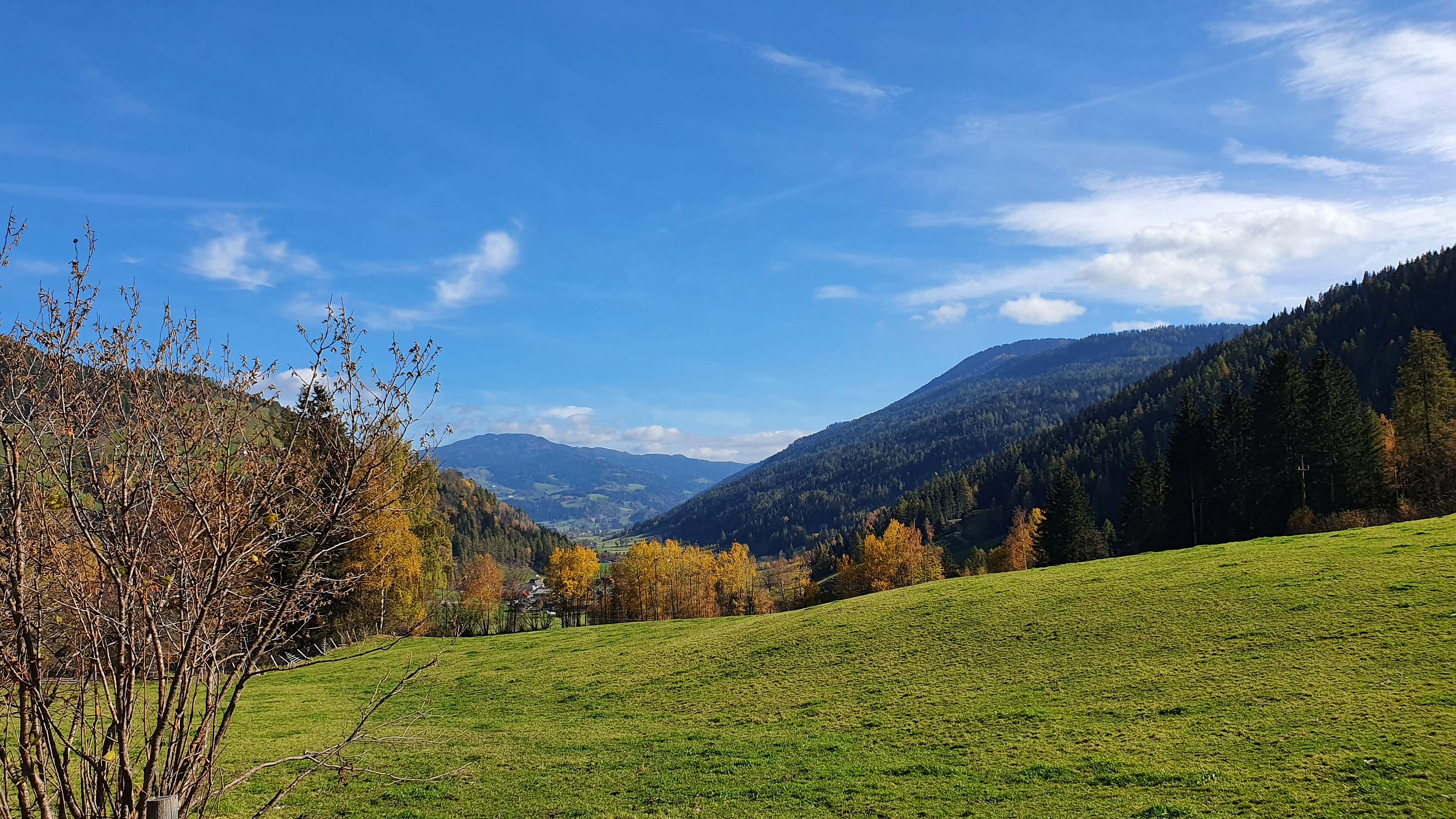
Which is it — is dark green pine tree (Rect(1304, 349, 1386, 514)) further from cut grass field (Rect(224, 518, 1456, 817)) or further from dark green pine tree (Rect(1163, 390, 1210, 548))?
cut grass field (Rect(224, 518, 1456, 817))

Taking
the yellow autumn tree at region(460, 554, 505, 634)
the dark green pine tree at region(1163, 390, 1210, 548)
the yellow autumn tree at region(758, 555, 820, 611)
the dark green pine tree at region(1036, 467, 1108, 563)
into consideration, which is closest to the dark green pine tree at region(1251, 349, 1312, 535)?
the dark green pine tree at region(1163, 390, 1210, 548)

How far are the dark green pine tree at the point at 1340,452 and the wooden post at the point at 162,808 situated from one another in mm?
69590

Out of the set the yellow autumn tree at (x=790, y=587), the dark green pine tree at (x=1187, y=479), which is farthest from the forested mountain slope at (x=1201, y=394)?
the dark green pine tree at (x=1187, y=479)

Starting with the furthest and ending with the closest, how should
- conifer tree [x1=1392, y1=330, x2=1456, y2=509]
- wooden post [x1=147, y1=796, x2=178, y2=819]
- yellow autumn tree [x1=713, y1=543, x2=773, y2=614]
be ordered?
1. yellow autumn tree [x1=713, y1=543, x2=773, y2=614]
2. conifer tree [x1=1392, y1=330, x2=1456, y2=509]
3. wooden post [x1=147, y1=796, x2=178, y2=819]

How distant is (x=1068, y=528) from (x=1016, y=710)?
63.5 metres

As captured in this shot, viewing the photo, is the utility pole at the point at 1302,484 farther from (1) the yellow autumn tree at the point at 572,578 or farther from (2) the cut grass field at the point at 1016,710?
(1) the yellow autumn tree at the point at 572,578

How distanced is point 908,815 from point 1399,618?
Answer: 16508mm

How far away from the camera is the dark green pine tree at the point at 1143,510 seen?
240 ft

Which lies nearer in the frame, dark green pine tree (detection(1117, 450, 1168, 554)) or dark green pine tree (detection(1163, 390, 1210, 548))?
dark green pine tree (detection(1163, 390, 1210, 548))

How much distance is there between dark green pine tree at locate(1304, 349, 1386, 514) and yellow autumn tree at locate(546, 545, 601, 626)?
7441 centimetres

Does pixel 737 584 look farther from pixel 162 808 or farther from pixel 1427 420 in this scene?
pixel 162 808

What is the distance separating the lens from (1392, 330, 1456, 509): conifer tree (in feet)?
174

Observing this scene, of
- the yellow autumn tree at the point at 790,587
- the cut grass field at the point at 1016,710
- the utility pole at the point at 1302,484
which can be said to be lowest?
the yellow autumn tree at the point at 790,587

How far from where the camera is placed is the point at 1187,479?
68562mm
